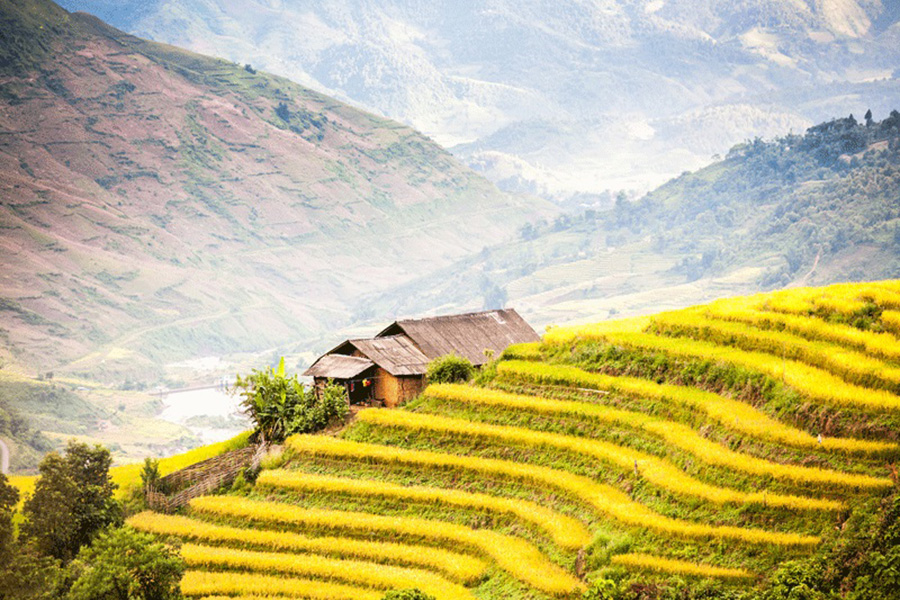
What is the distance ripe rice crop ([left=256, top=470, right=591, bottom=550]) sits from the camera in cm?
2358

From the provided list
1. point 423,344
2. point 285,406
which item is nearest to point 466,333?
point 423,344

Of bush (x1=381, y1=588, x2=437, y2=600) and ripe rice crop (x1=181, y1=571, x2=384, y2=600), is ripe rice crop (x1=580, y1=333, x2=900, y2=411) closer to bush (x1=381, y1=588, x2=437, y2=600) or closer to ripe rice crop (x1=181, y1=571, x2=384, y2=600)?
bush (x1=381, y1=588, x2=437, y2=600)

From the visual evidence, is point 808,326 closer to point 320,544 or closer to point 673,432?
point 673,432

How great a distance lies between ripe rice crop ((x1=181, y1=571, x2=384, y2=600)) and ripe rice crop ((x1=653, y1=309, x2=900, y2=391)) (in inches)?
485

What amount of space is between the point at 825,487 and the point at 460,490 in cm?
1074

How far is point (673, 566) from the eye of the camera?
20328 mm

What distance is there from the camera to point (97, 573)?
23250 mm

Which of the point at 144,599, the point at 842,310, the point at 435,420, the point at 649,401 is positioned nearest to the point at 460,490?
the point at 435,420

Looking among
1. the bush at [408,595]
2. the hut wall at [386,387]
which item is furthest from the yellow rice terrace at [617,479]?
the hut wall at [386,387]

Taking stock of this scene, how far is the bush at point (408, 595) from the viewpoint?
69.4 feet

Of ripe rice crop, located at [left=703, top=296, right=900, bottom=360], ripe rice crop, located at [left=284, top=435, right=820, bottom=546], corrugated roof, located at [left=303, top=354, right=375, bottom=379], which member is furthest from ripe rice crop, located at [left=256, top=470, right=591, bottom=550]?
ripe rice crop, located at [left=703, top=296, right=900, bottom=360]

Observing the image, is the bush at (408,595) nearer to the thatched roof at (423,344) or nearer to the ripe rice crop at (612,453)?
the ripe rice crop at (612,453)

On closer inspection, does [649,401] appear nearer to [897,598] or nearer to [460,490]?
[460,490]

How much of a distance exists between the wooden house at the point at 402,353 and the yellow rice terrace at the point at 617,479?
2.37m
